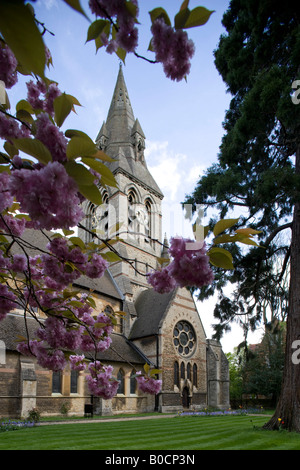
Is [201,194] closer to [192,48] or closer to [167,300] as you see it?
[192,48]

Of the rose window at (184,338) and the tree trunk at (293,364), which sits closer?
the tree trunk at (293,364)

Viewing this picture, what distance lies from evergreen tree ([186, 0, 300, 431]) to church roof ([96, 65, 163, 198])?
2159cm

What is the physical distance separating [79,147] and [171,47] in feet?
2.99

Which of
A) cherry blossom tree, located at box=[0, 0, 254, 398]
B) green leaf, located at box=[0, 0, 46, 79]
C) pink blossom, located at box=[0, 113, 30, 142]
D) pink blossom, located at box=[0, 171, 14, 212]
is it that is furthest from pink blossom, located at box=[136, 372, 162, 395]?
green leaf, located at box=[0, 0, 46, 79]

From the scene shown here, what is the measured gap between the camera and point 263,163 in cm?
1009

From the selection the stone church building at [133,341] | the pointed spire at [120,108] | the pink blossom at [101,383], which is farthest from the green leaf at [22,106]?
the pointed spire at [120,108]

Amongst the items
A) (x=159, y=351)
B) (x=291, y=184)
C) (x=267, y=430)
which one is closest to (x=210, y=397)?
(x=159, y=351)

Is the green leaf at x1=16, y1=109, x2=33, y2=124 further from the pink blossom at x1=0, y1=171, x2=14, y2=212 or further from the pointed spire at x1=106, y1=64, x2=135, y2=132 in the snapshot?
the pointed spire at x1=106, y1=64, x2=135, y2=132

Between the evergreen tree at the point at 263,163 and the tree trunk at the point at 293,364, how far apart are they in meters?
0.02

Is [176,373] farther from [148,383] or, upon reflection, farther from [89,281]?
[148,383]

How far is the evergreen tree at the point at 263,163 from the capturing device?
813cm

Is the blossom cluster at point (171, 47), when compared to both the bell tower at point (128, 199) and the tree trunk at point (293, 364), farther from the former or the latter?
the bell tower at point (128, 199)

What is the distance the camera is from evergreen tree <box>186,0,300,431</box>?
813 cm
